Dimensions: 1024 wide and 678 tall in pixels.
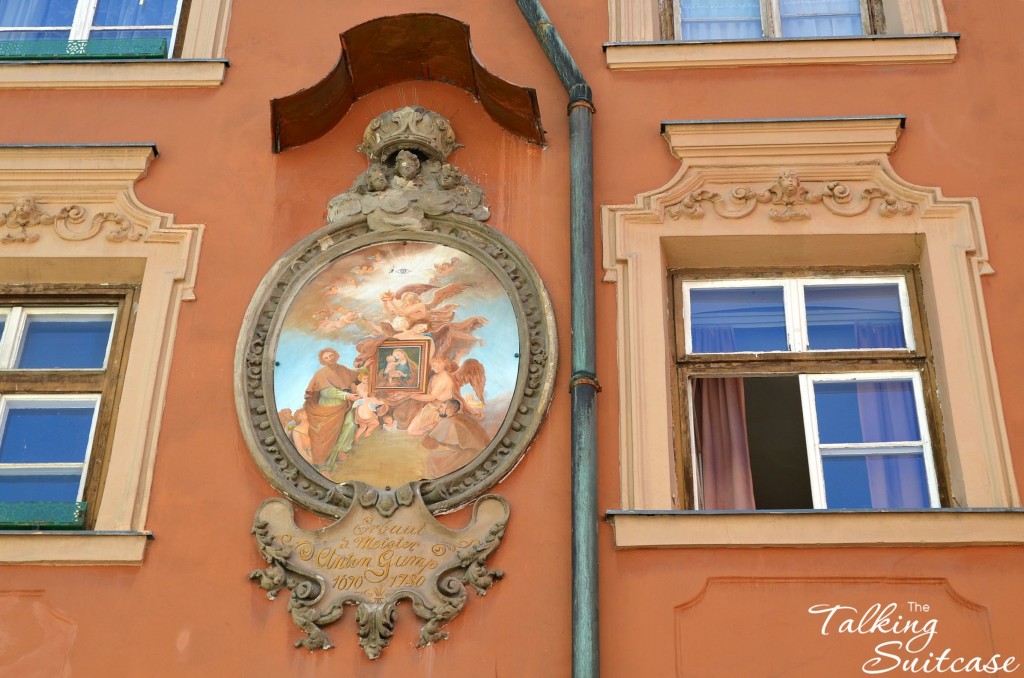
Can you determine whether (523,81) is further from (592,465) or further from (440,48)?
(592,465)

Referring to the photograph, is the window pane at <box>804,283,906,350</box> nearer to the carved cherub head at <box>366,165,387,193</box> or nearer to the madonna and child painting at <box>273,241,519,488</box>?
the madonna and child painting at <box>273,241,519,488</box>

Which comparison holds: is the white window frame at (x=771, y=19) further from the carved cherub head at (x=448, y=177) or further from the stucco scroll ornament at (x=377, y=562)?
the stucco scroll ornament at (x=377, y=562)

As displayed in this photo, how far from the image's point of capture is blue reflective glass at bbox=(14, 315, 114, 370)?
7.00 m

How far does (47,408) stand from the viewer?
687cm

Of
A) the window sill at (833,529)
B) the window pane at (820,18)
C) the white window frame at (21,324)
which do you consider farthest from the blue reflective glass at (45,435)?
the window pane at (820,18)

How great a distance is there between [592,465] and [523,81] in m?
2.30

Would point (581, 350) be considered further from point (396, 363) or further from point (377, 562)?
point (377, 562)

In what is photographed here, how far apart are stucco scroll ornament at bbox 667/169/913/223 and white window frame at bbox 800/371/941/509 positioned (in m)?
0.78

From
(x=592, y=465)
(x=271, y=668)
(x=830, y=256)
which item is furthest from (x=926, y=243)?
(x=271, y=668)

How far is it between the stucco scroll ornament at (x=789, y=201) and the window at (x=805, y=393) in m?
0.32

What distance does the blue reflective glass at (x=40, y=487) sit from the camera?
655 centimetres

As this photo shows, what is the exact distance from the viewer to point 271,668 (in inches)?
232

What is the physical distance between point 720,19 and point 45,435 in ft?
13.4

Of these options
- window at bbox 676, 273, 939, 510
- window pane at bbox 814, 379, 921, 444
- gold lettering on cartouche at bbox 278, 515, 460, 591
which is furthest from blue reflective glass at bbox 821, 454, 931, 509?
gold lettering on cartouche at bbox 278, 515, 460, 591
